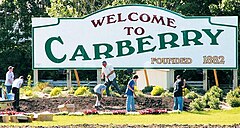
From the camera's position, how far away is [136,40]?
121 ft

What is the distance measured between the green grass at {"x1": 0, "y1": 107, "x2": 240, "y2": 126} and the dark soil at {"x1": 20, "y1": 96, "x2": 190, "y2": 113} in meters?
3.01

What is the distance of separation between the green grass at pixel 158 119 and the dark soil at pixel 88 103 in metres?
3.01

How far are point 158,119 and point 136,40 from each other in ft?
43.0

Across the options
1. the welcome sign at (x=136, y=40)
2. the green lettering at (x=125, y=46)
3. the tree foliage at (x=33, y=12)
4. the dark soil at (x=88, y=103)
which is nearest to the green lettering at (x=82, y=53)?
the welcome sign at (x=136, y=40)

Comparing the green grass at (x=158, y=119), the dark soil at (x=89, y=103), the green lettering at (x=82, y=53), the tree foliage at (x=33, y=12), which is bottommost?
the green grass at (x=158, y=119)

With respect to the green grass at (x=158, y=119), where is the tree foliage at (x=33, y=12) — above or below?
above

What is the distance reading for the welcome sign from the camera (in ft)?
120

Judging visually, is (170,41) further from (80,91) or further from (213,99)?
(213,99)

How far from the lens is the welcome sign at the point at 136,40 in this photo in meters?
36.4

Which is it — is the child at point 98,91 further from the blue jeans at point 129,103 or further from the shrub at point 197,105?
the shrub at point 197,105

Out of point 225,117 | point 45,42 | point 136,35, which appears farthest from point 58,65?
point 225,117

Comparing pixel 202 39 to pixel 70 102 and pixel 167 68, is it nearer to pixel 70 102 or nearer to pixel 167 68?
pixel 167 68

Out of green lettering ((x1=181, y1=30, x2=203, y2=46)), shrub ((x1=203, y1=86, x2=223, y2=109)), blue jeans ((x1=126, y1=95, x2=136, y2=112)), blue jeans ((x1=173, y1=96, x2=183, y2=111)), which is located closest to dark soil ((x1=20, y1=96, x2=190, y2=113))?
blue jeans ((x1=173, y1=96, x2=183, y2=111))

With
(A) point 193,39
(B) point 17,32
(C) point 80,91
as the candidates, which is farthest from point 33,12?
(C) point 80,91
